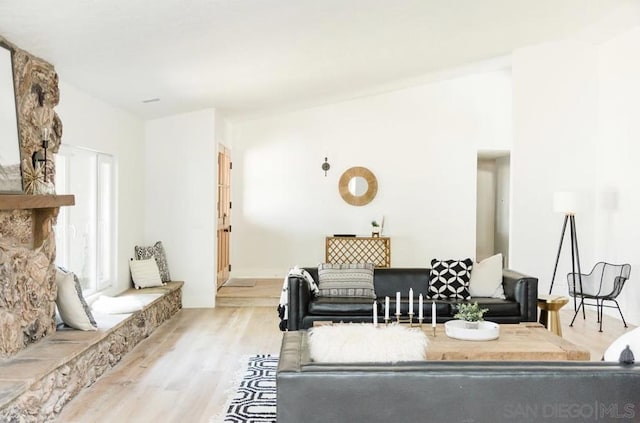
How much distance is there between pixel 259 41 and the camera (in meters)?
5.04

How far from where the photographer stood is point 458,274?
608 cm

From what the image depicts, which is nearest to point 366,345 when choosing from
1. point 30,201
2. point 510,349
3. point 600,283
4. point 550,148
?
point 510,349

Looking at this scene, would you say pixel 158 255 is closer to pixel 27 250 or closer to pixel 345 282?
pixel 345 282

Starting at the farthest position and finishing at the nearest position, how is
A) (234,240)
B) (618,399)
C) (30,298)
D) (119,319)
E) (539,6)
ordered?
(234,240) < (539,6) < (119,319) < (30,298) < (618,399)

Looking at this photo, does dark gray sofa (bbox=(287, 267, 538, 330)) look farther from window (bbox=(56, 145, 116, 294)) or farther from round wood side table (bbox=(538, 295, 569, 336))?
window (bbox=(56, 145, 116, 294))

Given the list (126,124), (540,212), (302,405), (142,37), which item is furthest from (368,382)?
(540,212)

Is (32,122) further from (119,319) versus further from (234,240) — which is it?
(234,240)

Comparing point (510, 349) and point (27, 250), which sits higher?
point (27, 250)

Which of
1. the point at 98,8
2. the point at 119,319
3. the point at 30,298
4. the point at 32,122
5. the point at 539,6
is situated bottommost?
the point at 119,319

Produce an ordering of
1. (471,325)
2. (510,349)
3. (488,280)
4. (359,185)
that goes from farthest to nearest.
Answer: (359,185), (488,280), (471,325), (510,349)

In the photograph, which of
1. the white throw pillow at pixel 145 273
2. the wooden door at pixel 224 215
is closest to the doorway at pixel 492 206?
the wooden door at pixel 224 215

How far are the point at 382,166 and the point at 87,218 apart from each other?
16.4ft

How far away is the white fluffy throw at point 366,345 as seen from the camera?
2658 millimetres

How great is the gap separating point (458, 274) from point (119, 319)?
3.12 metres
